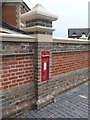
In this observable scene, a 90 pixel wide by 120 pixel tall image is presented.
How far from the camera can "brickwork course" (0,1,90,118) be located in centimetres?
283

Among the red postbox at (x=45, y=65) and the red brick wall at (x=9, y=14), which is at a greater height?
the red brick wall at (x=9, y=14)

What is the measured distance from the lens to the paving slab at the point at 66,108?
312cm

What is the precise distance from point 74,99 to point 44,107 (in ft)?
4.02

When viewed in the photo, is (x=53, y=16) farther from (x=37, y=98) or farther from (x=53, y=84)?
Answer: (x=37, y=98)

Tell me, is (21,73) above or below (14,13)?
below

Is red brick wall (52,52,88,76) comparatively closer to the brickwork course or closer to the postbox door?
the brickwork course

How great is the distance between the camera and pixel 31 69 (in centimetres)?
342

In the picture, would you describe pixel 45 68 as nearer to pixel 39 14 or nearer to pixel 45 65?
pixel 45 65

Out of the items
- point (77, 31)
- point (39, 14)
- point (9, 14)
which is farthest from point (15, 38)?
point (77, 31)

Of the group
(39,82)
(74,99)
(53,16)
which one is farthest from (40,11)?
(74,99)

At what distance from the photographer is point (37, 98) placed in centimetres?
347

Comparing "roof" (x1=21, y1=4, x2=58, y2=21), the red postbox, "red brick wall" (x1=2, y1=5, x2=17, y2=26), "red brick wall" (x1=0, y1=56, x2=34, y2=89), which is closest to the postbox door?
the red postbox

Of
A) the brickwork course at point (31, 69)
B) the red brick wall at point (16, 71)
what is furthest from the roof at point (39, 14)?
the red brick wall at point (16, 71)

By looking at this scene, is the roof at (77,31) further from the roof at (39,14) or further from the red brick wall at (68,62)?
the roof at (39,14)
